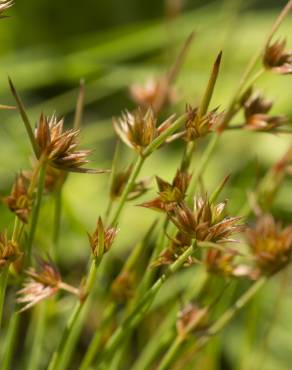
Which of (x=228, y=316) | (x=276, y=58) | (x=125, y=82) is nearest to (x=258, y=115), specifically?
(x=276, y=58)

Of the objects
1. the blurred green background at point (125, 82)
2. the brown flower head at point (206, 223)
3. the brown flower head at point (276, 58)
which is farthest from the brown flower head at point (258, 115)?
the blurred green background at point (125, 82)

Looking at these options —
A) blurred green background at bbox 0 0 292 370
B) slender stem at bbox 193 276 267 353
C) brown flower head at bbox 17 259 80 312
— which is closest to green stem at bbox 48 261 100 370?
brown flower head at bbox 17 259 80 312

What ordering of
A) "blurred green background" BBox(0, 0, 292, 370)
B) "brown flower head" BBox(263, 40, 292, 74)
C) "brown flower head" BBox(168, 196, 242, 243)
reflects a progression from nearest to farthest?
1. "brown flower head" BBox(168, 196, 242, 243)
2. "brown flower head" BBox(263, 40, 292, 74)
3. "blurred green background" BBox(0, 0, 292, 370)

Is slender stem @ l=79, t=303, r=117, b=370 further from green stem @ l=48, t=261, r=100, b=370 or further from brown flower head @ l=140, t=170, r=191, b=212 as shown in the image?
brown flower head @ l=140, t=170, r=191, b=212

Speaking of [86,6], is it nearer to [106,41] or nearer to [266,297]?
[106,41]

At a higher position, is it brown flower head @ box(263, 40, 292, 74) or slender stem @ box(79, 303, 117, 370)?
brown flower head @ box(263, 40, 292, 74)

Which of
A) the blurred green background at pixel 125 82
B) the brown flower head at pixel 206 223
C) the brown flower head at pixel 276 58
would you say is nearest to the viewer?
the brown flower head at pixel 206 223

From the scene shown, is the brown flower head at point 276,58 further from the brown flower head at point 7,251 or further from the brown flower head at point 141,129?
the brown flower head at point 7,251

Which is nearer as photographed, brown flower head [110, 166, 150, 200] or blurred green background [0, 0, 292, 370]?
brown flower head [110, 166, 150, 200]
